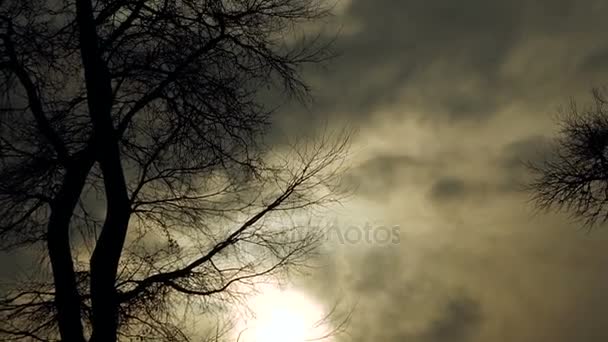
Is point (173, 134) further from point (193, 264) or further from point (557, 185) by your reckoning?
point (557, 185)

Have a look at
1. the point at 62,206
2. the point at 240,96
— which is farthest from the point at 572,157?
the point at 62,206

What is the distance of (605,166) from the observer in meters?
23.3

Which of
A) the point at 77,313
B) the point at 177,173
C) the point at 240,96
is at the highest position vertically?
the point at 240,96

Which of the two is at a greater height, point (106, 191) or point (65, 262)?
point (106, 191)

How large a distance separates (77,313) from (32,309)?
616 mm

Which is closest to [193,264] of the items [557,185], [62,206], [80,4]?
[62,206]

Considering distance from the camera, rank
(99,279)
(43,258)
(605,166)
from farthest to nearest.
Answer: (605,166) < (43,258) < (99,279)

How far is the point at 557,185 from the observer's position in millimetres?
23766

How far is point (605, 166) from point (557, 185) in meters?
1.53

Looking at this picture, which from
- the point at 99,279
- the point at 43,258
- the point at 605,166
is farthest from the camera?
the point at 605,166

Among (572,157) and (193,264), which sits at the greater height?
→ (572,157)

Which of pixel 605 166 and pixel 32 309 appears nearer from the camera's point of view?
pixel 32 309

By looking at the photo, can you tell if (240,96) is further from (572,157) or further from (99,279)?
(572,157)

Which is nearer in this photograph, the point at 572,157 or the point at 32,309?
the point at 32,309
